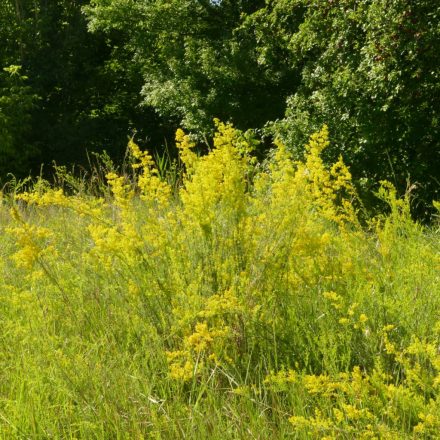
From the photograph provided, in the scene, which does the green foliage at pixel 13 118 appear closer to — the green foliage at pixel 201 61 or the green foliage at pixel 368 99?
the green foliage at pixel 201 61

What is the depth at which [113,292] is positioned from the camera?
122 inches

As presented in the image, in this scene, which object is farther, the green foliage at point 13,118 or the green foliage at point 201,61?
the green foliage at point 13,118

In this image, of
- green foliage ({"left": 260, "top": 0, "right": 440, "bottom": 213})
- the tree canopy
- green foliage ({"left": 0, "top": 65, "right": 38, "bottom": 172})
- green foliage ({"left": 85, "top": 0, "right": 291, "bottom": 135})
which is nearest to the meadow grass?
the tree canopy

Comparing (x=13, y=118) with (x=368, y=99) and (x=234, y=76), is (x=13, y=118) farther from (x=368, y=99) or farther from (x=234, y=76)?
(x=368, y=99)

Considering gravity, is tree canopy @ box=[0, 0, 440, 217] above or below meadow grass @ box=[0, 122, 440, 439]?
above

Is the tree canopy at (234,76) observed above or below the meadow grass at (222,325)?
above

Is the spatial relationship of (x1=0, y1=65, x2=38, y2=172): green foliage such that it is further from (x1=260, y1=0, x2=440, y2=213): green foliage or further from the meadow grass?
the meadow grass

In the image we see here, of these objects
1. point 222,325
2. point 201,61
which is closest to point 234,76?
point 201,61

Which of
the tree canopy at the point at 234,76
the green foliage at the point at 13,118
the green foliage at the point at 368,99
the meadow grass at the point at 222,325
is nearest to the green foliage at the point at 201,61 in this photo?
the tree canopy at the point at 234,76

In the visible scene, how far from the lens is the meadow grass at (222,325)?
7.14 ft

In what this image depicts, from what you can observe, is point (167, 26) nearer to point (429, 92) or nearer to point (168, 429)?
point (429, 92)

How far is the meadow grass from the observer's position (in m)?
2.18

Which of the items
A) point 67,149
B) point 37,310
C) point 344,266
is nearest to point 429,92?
point 344,266

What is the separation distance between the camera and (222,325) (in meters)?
2.62
